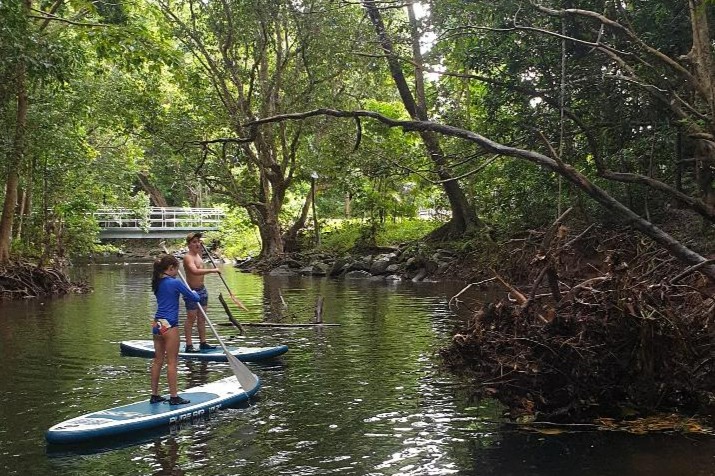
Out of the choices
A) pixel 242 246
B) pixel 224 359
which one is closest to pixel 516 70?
pixel 224 359

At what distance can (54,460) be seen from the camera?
20.1 feet

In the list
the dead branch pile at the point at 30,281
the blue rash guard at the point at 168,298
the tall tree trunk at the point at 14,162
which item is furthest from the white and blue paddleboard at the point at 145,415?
the dead branch pile at the point at 30,281

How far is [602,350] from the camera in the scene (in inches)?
271

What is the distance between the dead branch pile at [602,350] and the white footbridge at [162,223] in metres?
37.1

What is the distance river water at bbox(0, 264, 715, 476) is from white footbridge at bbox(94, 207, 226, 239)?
32017 millimetres

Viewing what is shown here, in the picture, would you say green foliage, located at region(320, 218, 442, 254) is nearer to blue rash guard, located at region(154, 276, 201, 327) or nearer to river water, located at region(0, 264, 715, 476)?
river water, located at region(0, 264, 715, 476)

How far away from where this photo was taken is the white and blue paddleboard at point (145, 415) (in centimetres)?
647

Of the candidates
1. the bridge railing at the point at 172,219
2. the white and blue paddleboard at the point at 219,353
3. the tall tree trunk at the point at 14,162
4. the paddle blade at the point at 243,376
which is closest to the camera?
the paddle blade at the point at 243,376

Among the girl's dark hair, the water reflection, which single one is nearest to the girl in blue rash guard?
the girl's dark hair

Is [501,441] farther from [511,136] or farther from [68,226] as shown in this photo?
[68,226]

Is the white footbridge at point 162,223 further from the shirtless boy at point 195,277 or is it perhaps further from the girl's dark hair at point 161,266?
the girl's dark hair at point 161,266

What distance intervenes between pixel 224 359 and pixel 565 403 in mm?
4917

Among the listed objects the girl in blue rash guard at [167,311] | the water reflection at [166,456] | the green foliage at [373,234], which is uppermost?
the green foliage at [373,234]

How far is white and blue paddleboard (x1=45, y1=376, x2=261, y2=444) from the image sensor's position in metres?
6.47
